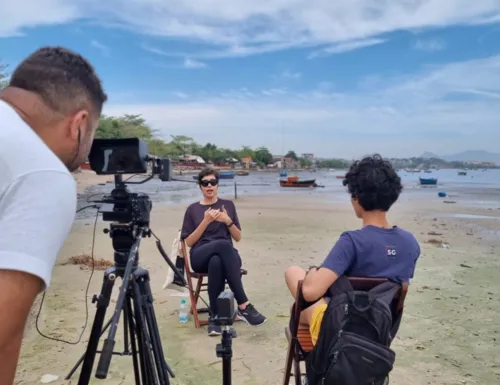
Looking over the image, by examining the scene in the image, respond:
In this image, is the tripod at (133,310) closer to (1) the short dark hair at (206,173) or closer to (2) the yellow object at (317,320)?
(2) the yellow object at (317,320)

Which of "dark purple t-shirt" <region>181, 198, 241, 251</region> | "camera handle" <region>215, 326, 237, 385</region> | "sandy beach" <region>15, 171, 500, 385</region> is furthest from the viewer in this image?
"dark purple t-shirt" <region>181, 198, 241, 251</region>

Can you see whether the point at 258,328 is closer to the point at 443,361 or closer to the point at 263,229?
the point at 443,361

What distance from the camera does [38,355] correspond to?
321 cm

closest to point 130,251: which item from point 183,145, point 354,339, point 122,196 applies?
point 122,196

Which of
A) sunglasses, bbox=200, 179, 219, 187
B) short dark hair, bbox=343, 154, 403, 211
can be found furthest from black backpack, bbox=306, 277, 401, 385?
sunglasses, bbox=200, 179, 219, 187

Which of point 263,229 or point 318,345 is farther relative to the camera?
point 263,229

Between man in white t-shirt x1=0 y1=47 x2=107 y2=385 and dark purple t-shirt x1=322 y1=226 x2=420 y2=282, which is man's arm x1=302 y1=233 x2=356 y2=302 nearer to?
dark purple t-shirt x1=322 y1=226 x2=420 y2=282

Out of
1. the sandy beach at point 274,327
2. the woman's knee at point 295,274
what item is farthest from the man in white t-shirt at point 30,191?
the sandy beach at point 274,327

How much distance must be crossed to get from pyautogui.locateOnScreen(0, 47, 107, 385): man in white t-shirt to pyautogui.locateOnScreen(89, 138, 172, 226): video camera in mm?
1179

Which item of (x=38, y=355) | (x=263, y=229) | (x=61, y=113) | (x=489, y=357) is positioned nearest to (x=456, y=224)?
(x=263, y=229)

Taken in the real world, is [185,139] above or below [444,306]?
above

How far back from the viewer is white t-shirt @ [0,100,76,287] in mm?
876

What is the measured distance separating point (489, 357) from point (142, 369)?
8.29ft

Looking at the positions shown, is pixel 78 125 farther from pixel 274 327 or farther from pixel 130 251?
pixel 274 327
